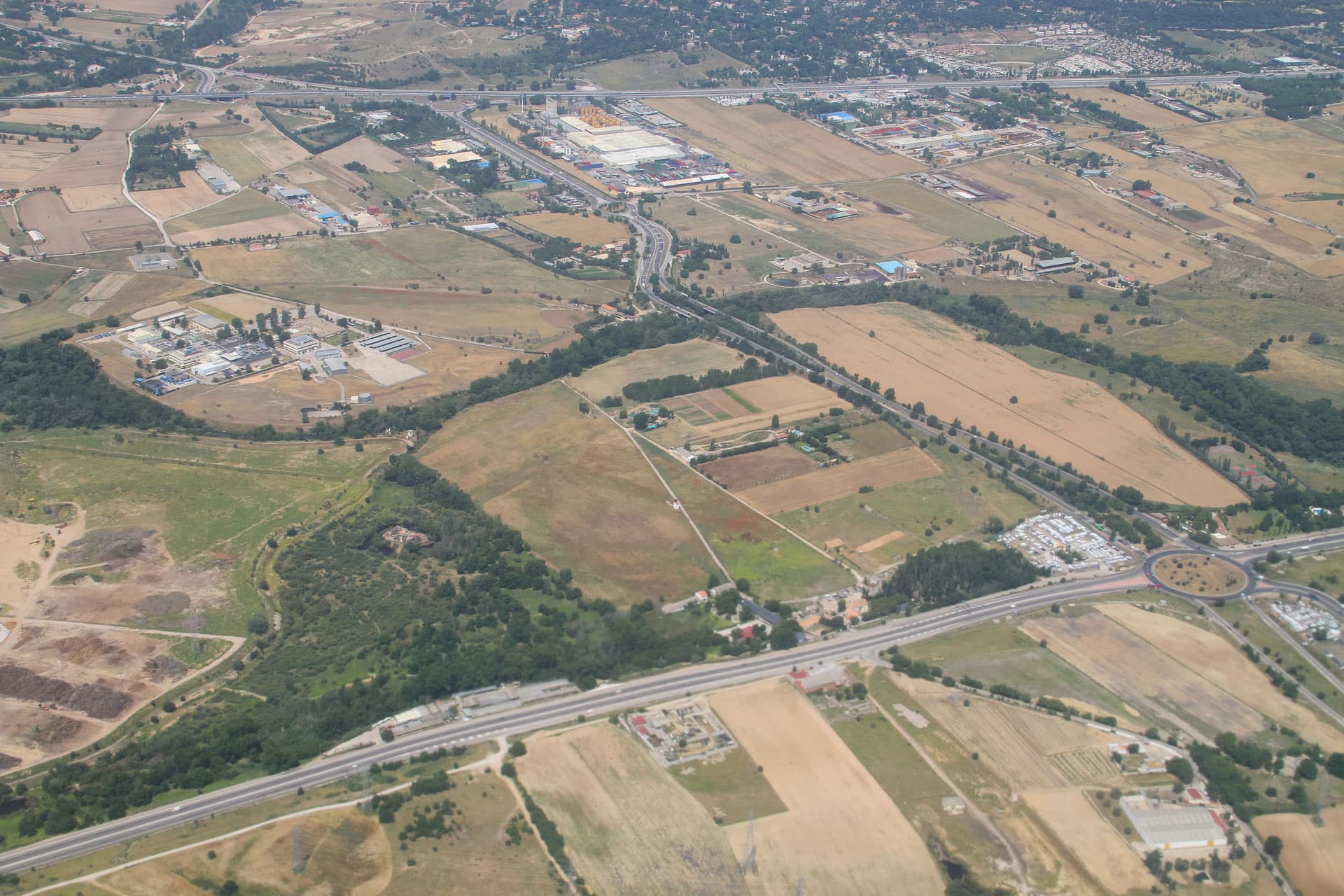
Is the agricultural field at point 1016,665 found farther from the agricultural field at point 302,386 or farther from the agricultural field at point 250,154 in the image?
the agricultural field at point 250,154

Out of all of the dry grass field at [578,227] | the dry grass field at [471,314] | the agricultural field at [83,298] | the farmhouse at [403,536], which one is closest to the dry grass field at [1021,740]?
the farmhouse at [403,536]

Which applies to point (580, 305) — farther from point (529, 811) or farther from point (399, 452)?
point (529, 811)

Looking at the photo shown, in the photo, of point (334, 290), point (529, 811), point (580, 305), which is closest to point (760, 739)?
point (529, 811)

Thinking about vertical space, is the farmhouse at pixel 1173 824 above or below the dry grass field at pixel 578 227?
above

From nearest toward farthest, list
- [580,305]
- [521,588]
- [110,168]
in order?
1. [521,588]
2. [580,305]
3. [110,168]

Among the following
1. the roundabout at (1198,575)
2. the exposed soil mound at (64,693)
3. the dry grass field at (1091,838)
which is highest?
the roundabout at (1198,575)

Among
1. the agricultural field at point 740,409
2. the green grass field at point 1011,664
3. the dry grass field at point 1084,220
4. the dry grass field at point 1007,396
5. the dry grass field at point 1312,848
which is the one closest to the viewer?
the dry grass field at point 1312,848

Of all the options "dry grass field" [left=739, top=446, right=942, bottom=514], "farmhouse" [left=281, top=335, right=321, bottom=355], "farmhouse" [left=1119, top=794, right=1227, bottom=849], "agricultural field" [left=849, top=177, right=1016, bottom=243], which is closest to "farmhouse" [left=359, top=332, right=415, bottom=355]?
"farmhouse" [left=281, top=335, right=321, bottom=355]

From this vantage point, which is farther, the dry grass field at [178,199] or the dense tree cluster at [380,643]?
the dry grass field at [178,199]

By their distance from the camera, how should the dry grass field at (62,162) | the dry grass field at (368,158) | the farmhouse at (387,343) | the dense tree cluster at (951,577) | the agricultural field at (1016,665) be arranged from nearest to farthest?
1. the agricultural field at (1016,665)
2. the dense tree cluster at (951,577)
3. the farmhouse at (387,343)
4. the dry grass field at (62,162)
5. the dry grass field at (368,158)
